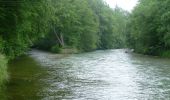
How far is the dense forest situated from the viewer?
28.2 metres

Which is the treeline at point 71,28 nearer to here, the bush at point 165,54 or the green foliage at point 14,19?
the bush at point 165,54

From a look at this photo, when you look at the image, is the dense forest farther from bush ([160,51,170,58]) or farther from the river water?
the river water

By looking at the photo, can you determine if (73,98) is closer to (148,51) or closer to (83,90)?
(83,90)

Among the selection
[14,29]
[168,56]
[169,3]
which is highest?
[169,3]

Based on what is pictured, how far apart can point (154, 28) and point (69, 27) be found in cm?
2224

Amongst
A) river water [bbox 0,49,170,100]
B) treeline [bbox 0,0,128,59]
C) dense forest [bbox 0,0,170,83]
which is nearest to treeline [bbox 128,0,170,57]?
dense forest [bbox 0,0,170,83]

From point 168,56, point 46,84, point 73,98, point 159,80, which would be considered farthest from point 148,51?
point 73,98

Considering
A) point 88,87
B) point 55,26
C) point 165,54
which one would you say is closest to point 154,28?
point 165,54

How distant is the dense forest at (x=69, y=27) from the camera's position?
2817 centimetres

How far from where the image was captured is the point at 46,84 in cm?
2489

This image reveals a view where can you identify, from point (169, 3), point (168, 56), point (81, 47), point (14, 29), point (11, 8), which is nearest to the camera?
point (11, 8)

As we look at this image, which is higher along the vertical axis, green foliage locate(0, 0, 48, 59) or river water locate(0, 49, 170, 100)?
green foliage locate(0, 0, 48, 59)

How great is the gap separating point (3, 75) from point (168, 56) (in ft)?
136

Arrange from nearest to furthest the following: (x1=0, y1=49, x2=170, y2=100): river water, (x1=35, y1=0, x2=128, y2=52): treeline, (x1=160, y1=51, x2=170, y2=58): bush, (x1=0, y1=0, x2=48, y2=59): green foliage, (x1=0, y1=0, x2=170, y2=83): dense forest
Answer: (x1=0, y1=49, x2=170, y2=100): river water, (x1=0, y1=0, x2=48, y2=59): green foliage, (x1=0, y1=0, x2=170, y2=83): dense forest, (x1=160, y1=51, x2=170, y2=58): bush, (x1=35, y1=0, x2=128, y2=52): treeline
